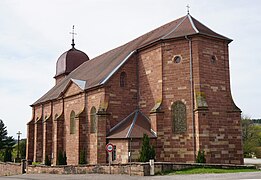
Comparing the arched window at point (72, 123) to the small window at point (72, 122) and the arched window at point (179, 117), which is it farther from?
the arched window at point (179, 117)

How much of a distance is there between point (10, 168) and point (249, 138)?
37342 millimetres

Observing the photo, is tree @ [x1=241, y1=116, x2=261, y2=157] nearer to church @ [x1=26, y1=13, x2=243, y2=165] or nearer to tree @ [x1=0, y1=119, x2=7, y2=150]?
church @ [x1=26, y1=13, x2=243, y2=165]

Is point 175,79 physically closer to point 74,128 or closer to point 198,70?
point 198,70

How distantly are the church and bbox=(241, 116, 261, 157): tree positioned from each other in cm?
2915

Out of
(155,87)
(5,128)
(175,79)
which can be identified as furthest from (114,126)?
(5,128)

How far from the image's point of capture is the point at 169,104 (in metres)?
24.3

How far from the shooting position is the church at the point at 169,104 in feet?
76.0

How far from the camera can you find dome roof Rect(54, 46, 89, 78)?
46.0 m

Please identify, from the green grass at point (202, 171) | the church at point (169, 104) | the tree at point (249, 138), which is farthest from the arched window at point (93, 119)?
the tree at point (249, 138)

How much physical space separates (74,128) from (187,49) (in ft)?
46.1

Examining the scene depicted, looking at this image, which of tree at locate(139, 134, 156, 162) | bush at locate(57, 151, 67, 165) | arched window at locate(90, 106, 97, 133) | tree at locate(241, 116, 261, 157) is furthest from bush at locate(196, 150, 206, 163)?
tree at locate(241, 116, 261, 157)

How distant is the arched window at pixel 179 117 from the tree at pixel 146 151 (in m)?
2.77

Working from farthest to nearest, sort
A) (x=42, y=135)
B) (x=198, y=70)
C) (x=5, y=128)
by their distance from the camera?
(x=5, y=128) < (x=42, y=135) < (x=198, y=70)

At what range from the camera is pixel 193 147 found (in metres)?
22.7
